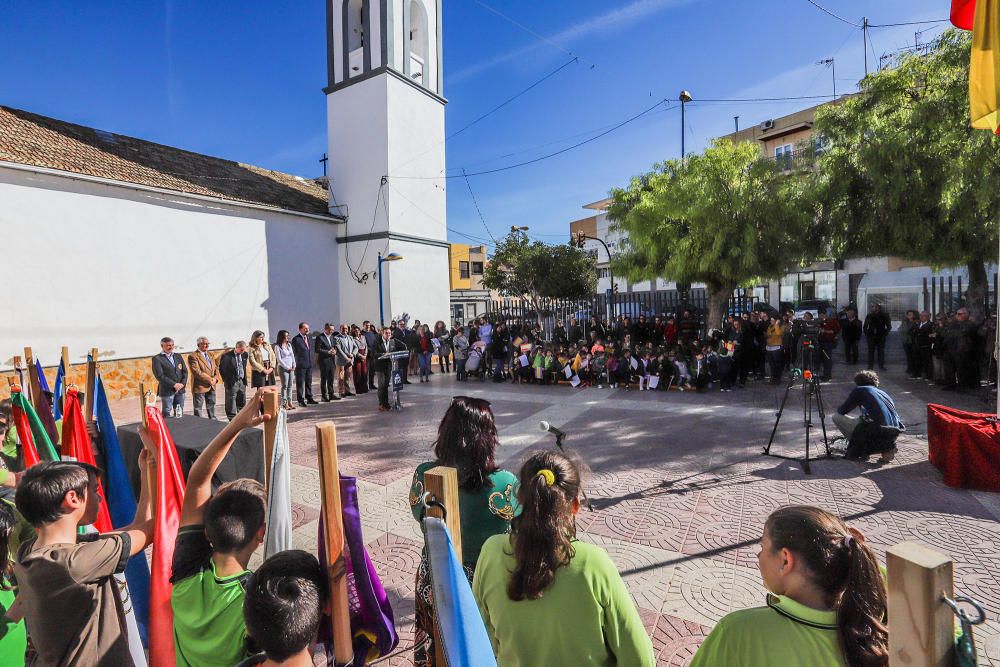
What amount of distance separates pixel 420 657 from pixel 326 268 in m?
19.4

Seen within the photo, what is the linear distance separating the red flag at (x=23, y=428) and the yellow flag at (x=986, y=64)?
809 centimetres

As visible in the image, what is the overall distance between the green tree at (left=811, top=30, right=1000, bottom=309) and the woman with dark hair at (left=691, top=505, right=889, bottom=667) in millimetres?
12304

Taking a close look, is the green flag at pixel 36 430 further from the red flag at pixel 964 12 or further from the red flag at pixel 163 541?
the red flag at pixel 964 12

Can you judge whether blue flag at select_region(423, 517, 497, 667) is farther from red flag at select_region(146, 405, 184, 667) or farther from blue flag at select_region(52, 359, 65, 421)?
blue flag at select_region(52, 359, 65, 421)

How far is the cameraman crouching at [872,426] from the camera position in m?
6.24

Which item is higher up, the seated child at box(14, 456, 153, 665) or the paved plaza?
the seated child at box(14, 456, 153, 665)

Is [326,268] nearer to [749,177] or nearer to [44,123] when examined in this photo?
[44,123]

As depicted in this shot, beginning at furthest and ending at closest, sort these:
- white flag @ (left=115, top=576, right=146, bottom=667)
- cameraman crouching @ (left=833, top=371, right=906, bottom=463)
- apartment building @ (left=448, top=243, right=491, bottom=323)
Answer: apartment building @ (left=448, top=243, right=491, bottom=323) → cameraman crouching @ (left=833, top=371, right=906, bottom=463) → white flag @ (left=115, top=576, right=146, bottom=667)

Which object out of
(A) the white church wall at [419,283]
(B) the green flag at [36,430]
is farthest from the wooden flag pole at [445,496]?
(A) the white church wall at [419,283]

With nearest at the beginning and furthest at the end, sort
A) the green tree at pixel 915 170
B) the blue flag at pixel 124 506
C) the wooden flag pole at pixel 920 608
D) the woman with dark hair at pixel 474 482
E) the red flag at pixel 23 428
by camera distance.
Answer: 1. the wooden flag pole at pixel 920 608
2. the woman with dark hair at pixel 474 482
3. the blue flag at pixel 124 506
4. the red flag at pixel 23 428
5. the green tree at pixel 915 170

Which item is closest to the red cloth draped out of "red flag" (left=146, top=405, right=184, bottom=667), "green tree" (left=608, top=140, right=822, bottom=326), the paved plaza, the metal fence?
the paved plaza

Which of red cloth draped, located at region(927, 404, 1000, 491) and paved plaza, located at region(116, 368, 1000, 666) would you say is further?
red cloth draped, located at region(927, 404, 1000, 491)

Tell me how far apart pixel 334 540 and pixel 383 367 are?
893cm

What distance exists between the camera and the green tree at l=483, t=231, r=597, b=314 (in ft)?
87.7
